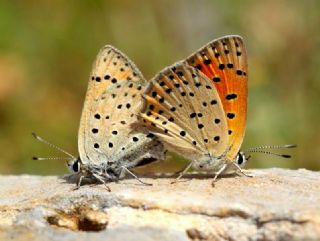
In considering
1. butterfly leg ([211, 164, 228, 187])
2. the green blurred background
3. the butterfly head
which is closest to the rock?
butterfly leg ([211, 164, 228, 187])

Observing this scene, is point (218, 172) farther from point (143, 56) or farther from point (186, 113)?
point (143, 56)

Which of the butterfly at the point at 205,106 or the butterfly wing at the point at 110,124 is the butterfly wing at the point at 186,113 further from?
the butterfly wing at the point at 110,124

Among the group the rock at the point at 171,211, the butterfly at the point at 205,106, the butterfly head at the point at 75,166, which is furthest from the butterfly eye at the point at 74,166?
the butterfly at the point at 205,106

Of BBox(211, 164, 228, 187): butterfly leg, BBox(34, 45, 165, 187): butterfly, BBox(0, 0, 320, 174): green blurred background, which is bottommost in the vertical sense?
BBox(211, 164, 228, 187): butterfly leg

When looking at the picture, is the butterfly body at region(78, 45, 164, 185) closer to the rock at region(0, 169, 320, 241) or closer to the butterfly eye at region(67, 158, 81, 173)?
the butterfly eye at region(67, 158, 81, 173)

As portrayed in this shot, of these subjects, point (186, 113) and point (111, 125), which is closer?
point (186, 113)

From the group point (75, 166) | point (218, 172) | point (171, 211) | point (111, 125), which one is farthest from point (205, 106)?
point (171, 211)
